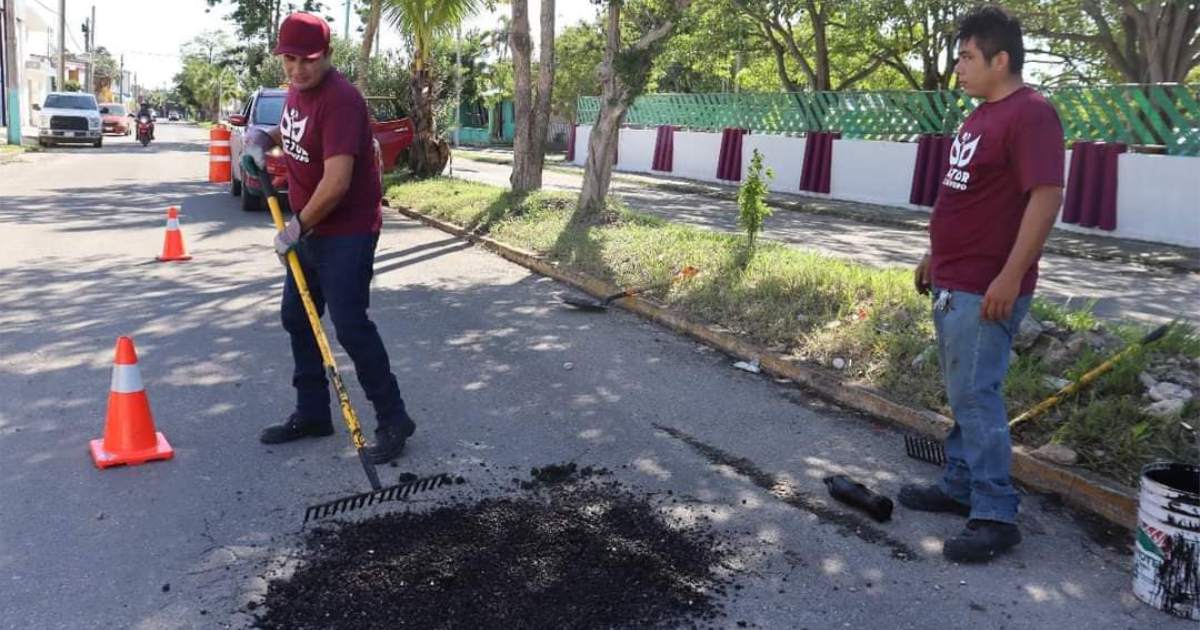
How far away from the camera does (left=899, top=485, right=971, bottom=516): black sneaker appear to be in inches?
160

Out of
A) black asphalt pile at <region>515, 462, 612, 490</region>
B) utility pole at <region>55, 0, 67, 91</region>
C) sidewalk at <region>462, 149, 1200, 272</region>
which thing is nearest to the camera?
black asphalt pile at <region>515, 462, 612, 490</region>

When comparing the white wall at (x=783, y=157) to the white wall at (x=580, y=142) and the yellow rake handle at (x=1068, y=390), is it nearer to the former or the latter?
the white wall at (x=580, y=142)

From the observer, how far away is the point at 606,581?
3.34 m

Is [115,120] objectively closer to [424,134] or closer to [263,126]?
[424,134]

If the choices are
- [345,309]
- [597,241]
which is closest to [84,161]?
[597,241]

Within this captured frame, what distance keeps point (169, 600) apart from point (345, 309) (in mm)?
1541

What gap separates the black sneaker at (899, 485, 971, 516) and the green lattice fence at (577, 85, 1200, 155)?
1259cm

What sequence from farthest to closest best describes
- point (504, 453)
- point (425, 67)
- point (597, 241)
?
point (425, 67) → point (597, 241) → point (504, 453)

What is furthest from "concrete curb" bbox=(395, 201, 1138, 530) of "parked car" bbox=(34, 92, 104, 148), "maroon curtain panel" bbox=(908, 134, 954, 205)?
"parked car" bbox=(34, 92, 104, 148)

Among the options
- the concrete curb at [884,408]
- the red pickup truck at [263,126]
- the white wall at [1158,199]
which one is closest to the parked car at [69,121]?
the red pickup truck at [263,126]

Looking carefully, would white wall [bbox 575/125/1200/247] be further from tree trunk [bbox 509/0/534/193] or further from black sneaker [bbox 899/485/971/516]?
black sneaker [bbox 899/485/971/516]

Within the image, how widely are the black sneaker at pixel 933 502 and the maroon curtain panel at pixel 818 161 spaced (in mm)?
17405

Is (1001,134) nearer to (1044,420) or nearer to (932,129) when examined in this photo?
(1044,420)

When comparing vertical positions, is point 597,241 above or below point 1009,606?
above
